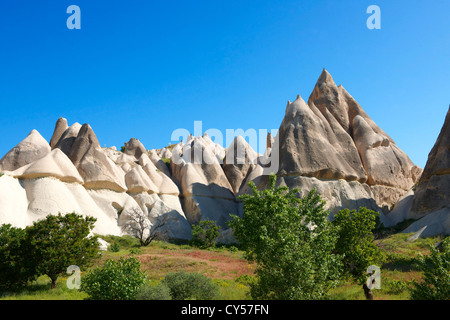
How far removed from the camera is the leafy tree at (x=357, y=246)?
11.6 metres

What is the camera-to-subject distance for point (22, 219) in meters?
24.3

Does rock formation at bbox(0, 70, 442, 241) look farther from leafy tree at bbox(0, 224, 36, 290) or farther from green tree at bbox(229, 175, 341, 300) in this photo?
green tree at bbox(229, 175, 341, 300)

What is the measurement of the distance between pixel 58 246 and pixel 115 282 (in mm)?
4903

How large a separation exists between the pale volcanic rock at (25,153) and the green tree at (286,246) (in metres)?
30.4

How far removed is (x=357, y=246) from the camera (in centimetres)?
1180

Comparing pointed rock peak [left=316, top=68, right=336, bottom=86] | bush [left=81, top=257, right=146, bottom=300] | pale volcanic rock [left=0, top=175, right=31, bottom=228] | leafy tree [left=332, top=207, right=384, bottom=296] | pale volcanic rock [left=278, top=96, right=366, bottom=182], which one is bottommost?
bush [left=81, top=257, right=146, bottom=300]

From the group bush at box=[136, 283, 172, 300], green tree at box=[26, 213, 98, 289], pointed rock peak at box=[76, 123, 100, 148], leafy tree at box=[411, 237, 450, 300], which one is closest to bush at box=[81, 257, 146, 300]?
bush at box=[136, 283, 172, 300]

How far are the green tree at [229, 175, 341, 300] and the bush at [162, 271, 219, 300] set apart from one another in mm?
2228

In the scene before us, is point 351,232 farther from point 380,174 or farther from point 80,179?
point 380,174

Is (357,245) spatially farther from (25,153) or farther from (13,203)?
(25,153)

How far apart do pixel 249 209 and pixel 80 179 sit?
2496 centimetres

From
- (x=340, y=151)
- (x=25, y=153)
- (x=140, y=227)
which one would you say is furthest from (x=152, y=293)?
(x=340, y=151)

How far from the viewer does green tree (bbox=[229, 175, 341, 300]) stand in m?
9.04
